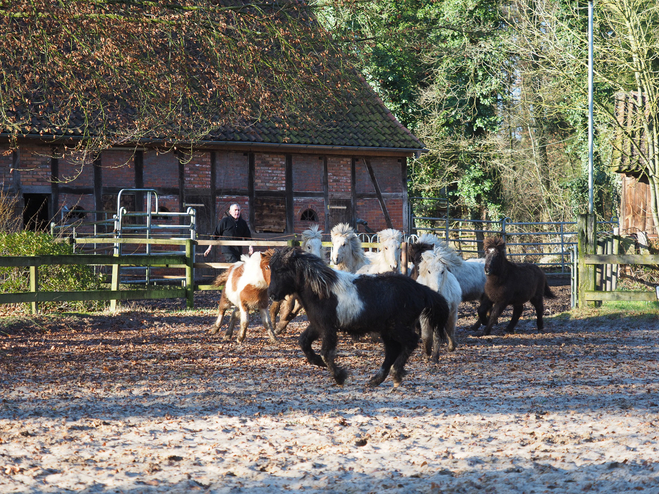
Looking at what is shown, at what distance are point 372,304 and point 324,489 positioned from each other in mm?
3079

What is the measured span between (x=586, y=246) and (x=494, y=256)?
388 cm

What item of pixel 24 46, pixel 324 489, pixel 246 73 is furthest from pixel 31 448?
pixel 246 73

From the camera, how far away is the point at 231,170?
22.0 m

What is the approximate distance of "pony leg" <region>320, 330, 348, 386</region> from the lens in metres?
7.03

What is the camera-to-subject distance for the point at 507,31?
2792 centimetres

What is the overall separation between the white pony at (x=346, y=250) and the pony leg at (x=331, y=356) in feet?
13.4

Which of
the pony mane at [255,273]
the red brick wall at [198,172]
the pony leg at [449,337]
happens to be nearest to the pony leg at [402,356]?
the pony leg at [449,337]

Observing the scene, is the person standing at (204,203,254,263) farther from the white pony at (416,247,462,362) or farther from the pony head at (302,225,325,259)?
the white pony at (416,247,462,362)

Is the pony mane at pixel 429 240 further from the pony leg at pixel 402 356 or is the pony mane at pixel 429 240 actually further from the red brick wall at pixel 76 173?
the red brick wall at pixel 76 173

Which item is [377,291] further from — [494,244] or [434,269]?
[494,244]

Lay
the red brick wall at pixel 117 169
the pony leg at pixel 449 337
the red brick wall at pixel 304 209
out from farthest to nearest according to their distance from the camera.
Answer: the red brick wall at pixel 304 209 < the red brick wall at pixel 117 169 < the pony leg at pixel 449 337

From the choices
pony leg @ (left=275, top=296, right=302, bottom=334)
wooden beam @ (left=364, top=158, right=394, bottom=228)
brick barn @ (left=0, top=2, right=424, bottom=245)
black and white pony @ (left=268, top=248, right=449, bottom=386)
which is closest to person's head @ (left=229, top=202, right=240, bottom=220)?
brick barn @ (left=0, top=2, right=424, bottom=245)

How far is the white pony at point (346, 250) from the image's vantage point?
11172 mm

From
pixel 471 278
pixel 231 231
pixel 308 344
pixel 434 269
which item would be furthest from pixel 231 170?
pixel 308 344
